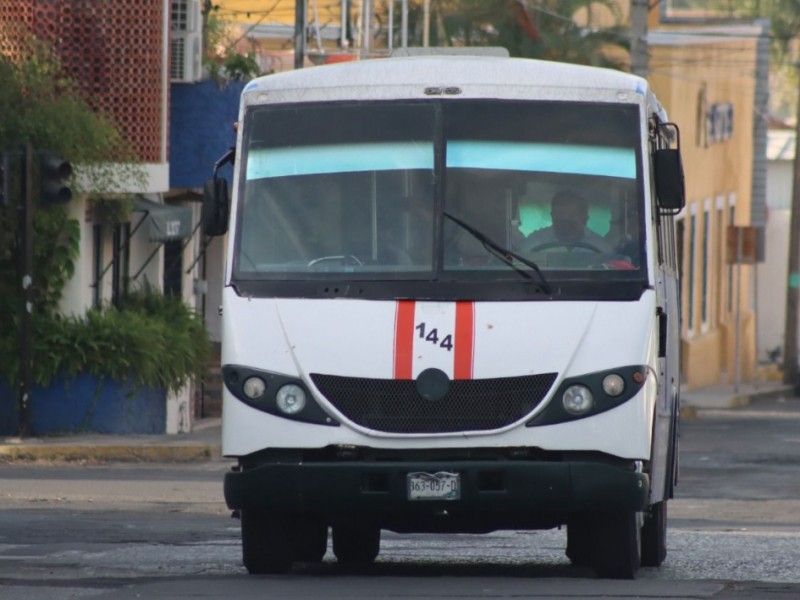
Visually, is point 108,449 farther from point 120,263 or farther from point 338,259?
point 338,259

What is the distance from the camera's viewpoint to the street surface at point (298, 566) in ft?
33.1

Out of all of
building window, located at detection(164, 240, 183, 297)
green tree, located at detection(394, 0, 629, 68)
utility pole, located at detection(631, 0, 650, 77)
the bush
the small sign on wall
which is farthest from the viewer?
green tree, located at detection(394, 0, 629, 68)

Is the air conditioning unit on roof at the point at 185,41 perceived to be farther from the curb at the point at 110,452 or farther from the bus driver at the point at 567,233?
the bus driver at the point at 567,233

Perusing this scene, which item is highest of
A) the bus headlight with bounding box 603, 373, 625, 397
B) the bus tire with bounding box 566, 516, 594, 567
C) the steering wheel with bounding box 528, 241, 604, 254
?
the steering wheel with bounding box 528, 241, 604, 254

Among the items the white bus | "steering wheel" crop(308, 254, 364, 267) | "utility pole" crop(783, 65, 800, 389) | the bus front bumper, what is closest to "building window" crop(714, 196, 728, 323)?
"utility pole" crop(783, 65, 800, 389)

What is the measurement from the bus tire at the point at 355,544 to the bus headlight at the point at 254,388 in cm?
196

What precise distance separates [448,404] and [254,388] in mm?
964

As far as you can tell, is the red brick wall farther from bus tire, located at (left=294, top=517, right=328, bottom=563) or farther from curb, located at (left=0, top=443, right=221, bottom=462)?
bus tire, located at (left=294, top=517, right=328, bottom=563)

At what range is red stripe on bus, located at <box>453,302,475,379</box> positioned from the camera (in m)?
9.87

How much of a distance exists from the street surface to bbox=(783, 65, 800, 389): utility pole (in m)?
23.4

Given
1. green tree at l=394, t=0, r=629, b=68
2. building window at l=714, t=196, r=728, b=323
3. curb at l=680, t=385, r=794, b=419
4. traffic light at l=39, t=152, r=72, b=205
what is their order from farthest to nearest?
building window at l=714, t=196, r=728, b=323 → green tree at l=394, t=0, r=629, b=68 → curb at l=680, t=385, r=794, b=419 → traffic light at l=39, t=152, r=72, b=205

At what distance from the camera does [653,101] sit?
1120cm

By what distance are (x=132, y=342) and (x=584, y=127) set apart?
12.0 metres

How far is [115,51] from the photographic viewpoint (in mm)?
22047
